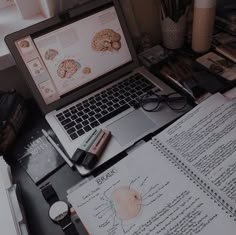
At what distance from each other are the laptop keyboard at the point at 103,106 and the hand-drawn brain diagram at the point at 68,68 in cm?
9

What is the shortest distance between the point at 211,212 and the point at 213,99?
0.29 m

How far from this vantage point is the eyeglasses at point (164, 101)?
76cm

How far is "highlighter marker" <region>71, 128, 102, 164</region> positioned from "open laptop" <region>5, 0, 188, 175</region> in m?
0.03

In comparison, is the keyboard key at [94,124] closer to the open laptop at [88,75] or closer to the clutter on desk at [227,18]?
the open laptop at [88,75]

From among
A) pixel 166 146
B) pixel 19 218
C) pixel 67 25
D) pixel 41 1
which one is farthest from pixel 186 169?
pixel 41 1

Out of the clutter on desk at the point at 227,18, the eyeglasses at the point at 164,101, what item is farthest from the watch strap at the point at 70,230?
the clutter on desk at the point at 227,18

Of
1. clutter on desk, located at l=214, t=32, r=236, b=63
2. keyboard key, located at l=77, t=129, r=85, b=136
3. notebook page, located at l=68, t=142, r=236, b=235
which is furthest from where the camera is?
clutter on desk, located at l=214, t=32, r=236, b=63

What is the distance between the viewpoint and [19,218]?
56 cm

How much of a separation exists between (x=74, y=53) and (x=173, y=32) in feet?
1.04

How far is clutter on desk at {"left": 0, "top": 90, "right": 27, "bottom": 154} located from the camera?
72 cm

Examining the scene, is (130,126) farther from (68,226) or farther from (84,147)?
(68,226)

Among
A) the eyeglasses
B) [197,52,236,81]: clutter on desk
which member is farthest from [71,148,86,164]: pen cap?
[197,52,236,81]: clutter on desk

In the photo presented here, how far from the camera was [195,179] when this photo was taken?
576 mm

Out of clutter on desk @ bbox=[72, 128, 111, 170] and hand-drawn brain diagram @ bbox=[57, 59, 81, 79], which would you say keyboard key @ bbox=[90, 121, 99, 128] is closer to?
clutter on desk @ bbox=[72, 128, 111, 170]
